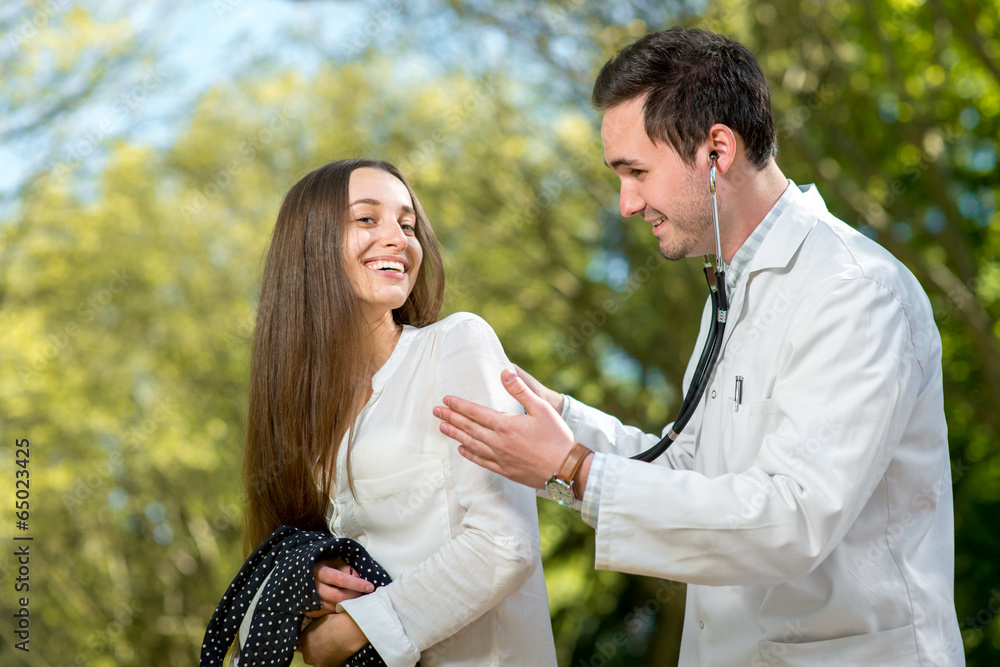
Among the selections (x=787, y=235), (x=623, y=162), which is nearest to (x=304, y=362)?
(x=623, y=162)

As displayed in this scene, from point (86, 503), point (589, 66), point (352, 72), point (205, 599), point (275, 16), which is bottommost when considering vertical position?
point (205, 599)

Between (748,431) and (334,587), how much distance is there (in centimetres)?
91

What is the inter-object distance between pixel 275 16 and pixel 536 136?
3.13 m

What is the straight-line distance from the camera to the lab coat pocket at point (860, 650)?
162cm

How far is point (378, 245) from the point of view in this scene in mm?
2094

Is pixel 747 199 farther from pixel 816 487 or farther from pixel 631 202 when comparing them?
pixel 816 487

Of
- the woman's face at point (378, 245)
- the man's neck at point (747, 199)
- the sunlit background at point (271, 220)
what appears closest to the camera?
the man's neck at point (747, 199)

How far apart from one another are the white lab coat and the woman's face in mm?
765

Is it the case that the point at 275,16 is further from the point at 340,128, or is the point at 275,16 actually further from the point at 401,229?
the point at 401,229

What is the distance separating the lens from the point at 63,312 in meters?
7.68

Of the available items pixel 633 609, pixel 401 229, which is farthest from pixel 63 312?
pixel 401 229

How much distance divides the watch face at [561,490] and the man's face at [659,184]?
66 cm

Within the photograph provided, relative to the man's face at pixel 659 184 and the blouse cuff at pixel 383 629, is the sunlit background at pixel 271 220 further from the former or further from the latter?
the blouse cuff at pixel 383 629

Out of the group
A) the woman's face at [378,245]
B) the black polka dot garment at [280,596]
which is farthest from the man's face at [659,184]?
the black polka dot garment at [280,596]
